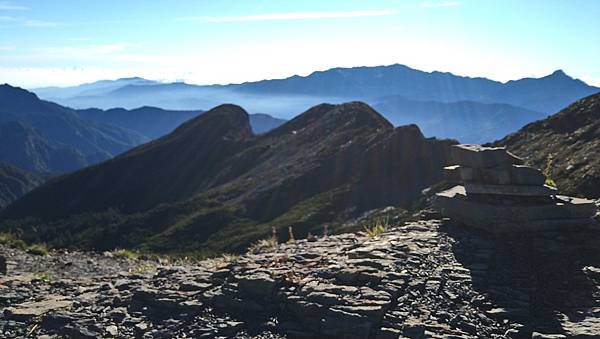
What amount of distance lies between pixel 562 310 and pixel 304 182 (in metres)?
79.8

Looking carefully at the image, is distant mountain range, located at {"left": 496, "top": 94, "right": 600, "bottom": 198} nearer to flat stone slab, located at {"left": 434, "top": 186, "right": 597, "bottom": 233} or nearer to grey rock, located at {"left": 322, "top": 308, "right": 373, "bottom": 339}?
flat stone slab, located at {"left": 434, "top": 186, "right": 597, "bottom": 233}

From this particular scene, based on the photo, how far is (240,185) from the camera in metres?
103

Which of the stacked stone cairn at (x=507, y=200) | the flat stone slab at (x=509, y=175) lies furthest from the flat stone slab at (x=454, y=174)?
the flat stone slab at (x=509, y=175)

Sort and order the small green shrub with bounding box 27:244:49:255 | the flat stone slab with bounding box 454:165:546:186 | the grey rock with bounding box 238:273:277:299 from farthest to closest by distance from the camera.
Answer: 1. the small green shrub with bounding box 27:244:49:255
2. the flat stone slab with bounding box 454:165:546:186
3. the grey rock with bounding box 238:273:277:299

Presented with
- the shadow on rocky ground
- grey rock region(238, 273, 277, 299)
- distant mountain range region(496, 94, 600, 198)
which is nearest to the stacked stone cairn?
the shadow on rocky ground

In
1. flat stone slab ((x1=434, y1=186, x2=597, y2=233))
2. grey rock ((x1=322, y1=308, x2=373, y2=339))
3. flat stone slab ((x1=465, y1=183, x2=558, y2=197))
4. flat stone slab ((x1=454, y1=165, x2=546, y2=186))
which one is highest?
flat stone slab ((x1=454, y1=165, x2=546, y2=186))

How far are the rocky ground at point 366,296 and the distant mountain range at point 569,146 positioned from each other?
14.1 feet

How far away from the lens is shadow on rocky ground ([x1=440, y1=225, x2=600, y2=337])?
9617mm

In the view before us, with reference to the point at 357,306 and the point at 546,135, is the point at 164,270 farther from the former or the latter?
the point at 546,135

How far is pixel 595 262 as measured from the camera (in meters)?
11.5

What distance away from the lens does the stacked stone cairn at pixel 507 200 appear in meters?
12.8

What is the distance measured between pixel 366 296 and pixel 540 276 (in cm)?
381

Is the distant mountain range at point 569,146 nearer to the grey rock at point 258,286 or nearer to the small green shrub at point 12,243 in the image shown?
the grey rock at point 258,286

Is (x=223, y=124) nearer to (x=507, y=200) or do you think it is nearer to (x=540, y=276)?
(x=507, y=200)
